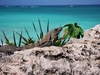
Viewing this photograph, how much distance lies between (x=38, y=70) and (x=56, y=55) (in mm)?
182

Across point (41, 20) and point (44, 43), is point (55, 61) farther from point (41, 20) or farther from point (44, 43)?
point (41, 20)

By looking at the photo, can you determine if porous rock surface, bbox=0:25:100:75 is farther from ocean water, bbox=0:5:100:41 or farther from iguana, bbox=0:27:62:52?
ocean water, bbox=0:5:100:41

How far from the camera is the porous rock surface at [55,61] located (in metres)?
1.91

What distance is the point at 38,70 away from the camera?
1.91m

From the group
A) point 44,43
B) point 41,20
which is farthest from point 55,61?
point 41,20

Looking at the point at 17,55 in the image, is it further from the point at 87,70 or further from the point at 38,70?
the point at 87,70

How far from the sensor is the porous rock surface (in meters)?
1.91

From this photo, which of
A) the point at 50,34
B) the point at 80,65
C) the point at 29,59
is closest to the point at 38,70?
the point at 29,59

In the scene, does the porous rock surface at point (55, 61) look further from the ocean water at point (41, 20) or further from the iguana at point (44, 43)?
the ocean water at point (41, 20)

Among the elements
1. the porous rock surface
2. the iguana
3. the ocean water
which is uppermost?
the ocean water

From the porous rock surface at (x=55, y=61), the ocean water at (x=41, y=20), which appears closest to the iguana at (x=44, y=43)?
the porous rock surface at (x=55, y=61)

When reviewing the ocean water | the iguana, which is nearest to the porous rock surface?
the iguana

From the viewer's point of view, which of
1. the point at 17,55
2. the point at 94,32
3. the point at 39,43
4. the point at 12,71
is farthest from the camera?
the point at 94,32

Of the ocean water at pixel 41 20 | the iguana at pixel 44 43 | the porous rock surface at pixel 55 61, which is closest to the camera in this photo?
the porous rock surface at pixel 55 61
